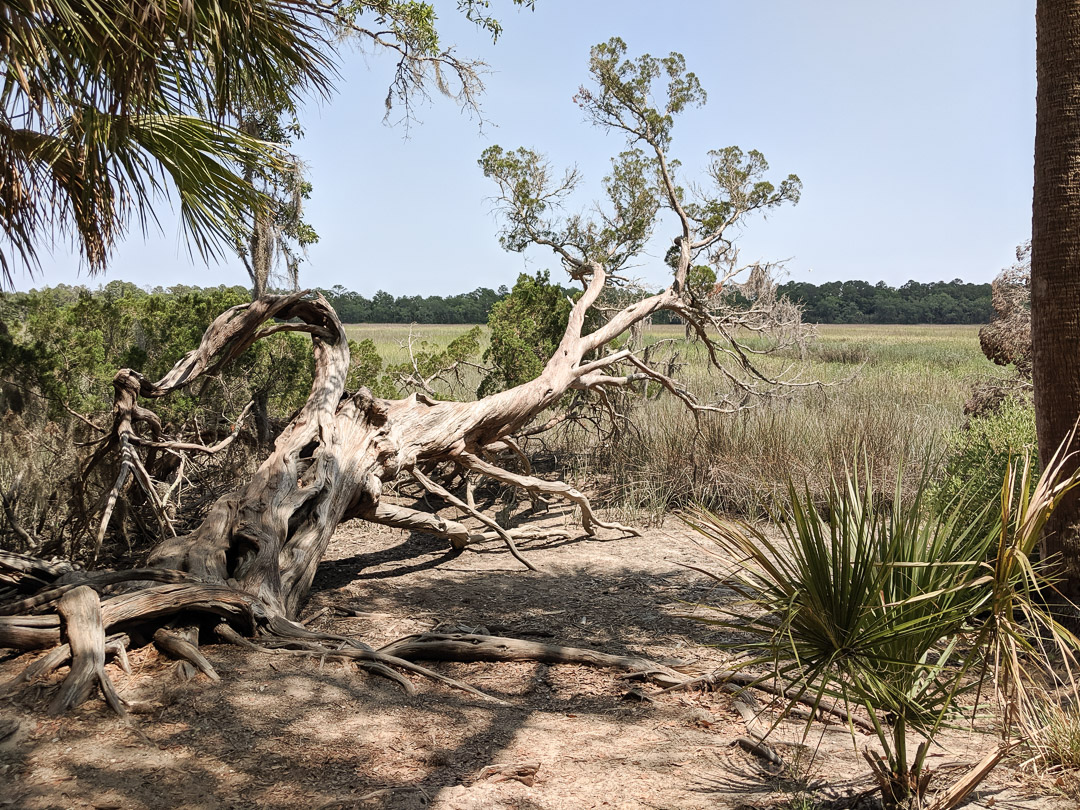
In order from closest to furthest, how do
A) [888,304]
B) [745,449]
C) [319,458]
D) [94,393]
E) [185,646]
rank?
[185,646], [319,458], [94,393], [745,449], [888,304]

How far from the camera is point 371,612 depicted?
5469mm

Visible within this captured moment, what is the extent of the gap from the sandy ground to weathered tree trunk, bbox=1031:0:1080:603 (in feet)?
5.94

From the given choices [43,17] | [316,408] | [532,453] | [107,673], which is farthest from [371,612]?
[532,453]

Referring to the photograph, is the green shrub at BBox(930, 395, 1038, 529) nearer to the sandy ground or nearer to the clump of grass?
the sandy ground

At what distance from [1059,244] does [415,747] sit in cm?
419

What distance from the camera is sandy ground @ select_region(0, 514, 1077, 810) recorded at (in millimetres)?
2594

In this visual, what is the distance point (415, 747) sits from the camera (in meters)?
3.04

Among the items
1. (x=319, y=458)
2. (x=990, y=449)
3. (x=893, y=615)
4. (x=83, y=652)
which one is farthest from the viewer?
(x=990, y=449)

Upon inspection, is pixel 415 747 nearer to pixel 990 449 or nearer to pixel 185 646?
pixel 185 646

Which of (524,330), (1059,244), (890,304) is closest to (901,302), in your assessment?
(890,304)

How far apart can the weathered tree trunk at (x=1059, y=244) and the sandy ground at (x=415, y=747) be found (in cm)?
181

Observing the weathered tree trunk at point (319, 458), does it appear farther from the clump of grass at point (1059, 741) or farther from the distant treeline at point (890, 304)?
the distant treeline at point (890, 304)

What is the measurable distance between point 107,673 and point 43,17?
10.1ft

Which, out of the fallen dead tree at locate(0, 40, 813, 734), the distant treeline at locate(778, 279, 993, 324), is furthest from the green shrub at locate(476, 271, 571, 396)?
the distant treeline at locate(778, 279, 993, 324)
